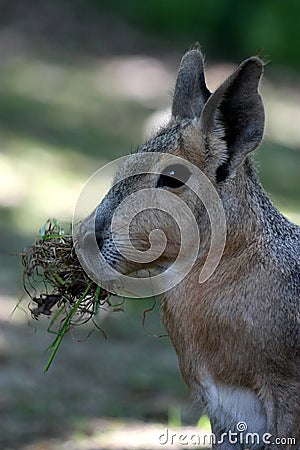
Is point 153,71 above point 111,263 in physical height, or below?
above

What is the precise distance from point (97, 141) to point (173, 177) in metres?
7.40

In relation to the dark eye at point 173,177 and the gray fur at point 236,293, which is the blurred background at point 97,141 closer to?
the gray fur at point 236,293

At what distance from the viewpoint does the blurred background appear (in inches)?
233

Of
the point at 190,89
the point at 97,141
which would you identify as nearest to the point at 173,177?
the point at 190,89

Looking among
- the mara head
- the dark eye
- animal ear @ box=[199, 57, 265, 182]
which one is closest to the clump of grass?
the mara head

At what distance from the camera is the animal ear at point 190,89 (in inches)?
168

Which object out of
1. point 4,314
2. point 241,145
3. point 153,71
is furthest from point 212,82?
point 241,145

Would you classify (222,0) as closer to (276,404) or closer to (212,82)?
(212,82)

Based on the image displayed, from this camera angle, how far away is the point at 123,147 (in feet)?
35.6

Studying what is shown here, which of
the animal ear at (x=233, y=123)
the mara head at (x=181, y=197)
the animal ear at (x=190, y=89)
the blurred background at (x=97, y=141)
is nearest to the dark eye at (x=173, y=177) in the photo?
the mara head at (x=181, y=197)

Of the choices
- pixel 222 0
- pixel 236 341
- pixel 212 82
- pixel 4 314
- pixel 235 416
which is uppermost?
pixel 222 0

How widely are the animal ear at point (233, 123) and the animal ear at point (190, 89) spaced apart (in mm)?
343

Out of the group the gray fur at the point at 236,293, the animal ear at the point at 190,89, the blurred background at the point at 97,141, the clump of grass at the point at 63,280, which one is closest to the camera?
the gray fur at the point at 236,293

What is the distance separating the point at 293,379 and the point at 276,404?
0.36 feet
